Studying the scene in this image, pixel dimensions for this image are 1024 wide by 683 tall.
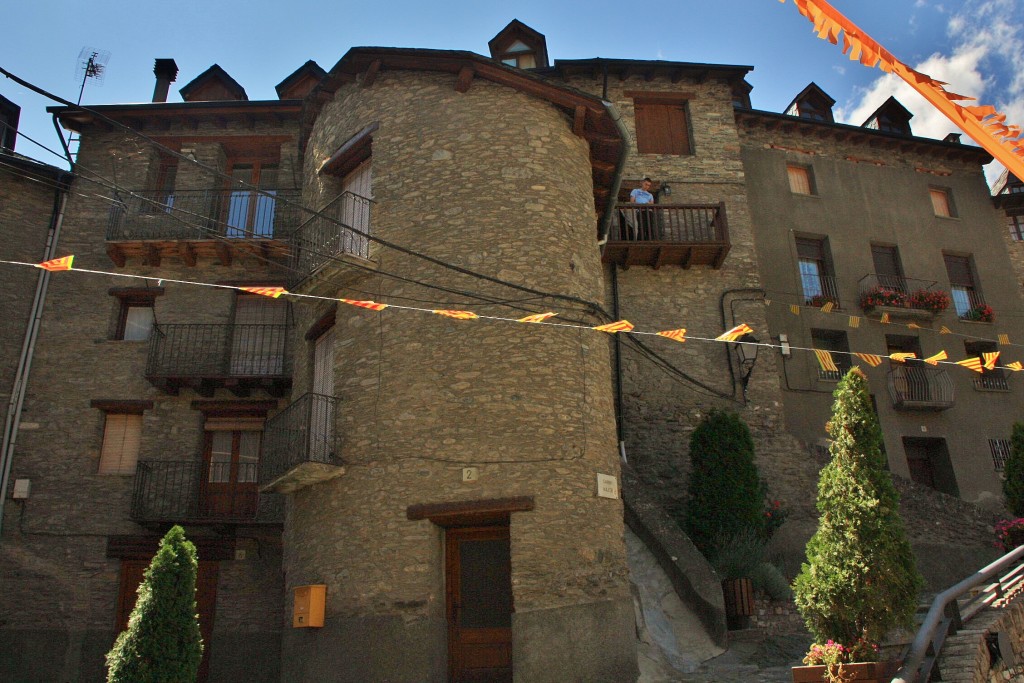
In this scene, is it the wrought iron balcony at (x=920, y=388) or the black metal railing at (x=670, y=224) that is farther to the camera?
the wrought iron balcony at (x=920, y=388)

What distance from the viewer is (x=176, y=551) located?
8766 mm

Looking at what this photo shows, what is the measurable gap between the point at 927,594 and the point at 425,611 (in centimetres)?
885

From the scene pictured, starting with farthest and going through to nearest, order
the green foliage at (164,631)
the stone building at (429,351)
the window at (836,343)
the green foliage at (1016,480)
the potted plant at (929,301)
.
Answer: the potted plant at (929,301), the window at (836,343), the green foliage at (1016,480), the stone building at (429,351), the green foliage at (164,631)

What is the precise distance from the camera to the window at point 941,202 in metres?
22.5

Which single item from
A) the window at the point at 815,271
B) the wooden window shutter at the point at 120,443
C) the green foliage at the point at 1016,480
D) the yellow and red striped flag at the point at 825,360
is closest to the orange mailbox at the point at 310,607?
the wooden window shutter at the point at 120,443

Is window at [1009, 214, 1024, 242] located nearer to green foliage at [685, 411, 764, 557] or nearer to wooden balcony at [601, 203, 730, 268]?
wooden balcony at [601, 203, 730, 268]

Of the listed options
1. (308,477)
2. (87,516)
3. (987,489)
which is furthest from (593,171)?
(987,489)

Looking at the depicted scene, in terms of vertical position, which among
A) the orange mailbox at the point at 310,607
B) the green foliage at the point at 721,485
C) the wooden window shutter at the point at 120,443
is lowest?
the orange mailbox at the point at 310,607

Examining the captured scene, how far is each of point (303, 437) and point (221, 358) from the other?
481 cm

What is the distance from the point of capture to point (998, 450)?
1991cm

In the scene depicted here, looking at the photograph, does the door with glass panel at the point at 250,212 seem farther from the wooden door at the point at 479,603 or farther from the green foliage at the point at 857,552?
the green foliage at the point at 857,552

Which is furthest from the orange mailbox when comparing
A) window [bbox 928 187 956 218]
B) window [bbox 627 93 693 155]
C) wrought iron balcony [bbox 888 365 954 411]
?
window [bbox 928 187 956 218]

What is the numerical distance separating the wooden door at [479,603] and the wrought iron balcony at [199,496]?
440 cm

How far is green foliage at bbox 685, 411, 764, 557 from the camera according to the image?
44.0 feet
